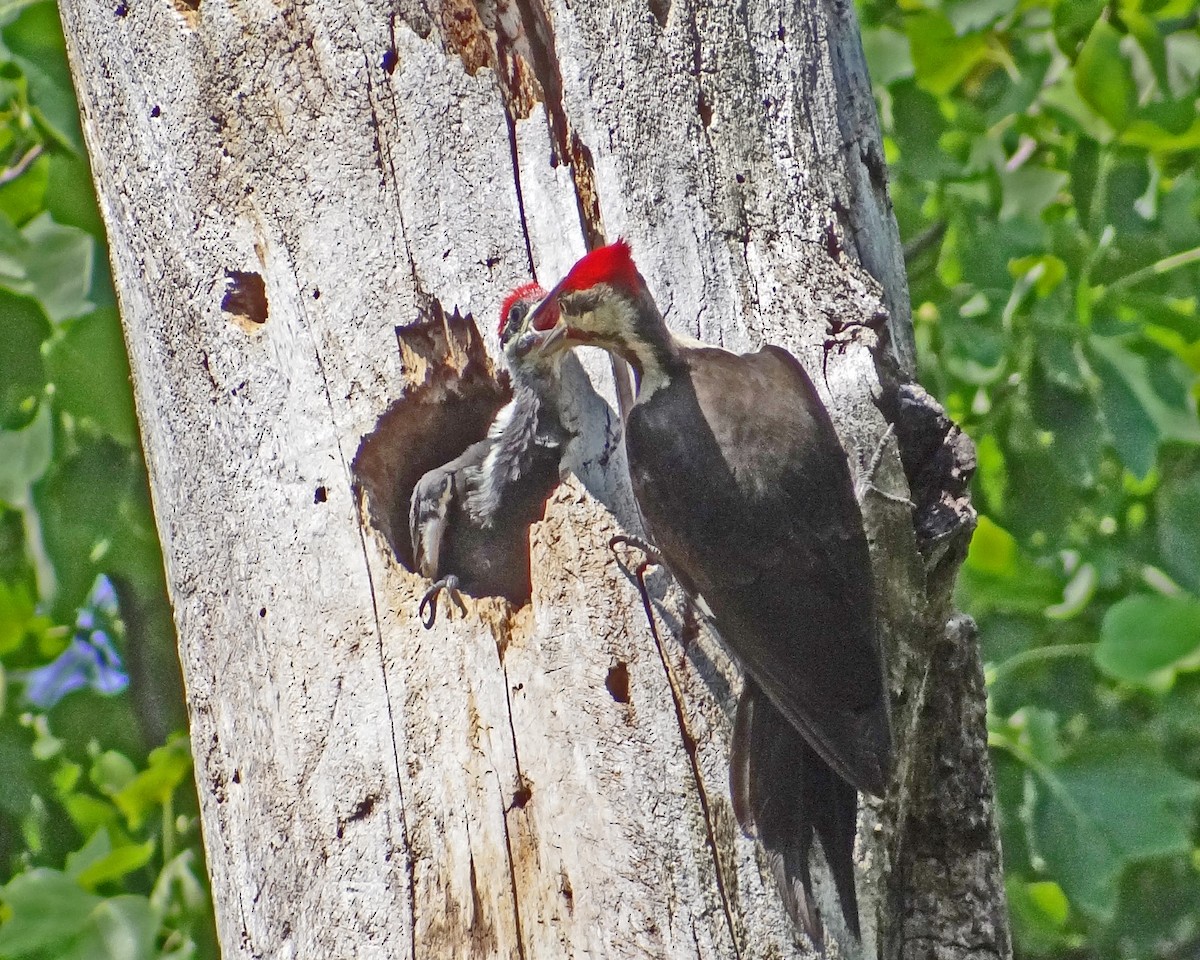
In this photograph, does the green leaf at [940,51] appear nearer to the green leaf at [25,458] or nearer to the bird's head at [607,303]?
the bird's head at [607,303]

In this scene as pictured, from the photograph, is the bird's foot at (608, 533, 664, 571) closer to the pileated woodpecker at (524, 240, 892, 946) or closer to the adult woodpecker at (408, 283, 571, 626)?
the pileated woodpecker at (524, 240, 892, 946)

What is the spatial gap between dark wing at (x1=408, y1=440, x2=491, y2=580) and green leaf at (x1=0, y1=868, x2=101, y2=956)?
2.90ft

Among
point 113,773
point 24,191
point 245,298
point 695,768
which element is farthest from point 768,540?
point 24,191

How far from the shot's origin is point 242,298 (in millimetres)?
2000

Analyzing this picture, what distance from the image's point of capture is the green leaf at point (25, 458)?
259 centimetres

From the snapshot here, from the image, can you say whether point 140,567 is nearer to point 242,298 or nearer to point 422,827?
point 242,298

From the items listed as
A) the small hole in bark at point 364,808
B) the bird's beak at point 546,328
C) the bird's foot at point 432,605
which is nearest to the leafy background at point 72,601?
the small hole in bark at point 364,808

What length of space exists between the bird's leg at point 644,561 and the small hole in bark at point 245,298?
66 cm

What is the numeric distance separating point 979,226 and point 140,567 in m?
1.94

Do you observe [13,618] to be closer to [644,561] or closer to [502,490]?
[502,490]

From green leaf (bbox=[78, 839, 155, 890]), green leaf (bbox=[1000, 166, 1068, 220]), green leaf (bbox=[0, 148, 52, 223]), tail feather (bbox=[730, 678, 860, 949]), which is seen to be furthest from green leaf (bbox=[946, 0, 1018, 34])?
green leaf (bbox=[78, 839, 155, 890])

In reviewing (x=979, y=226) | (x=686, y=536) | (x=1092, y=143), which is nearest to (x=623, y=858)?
(x=686, y=536)

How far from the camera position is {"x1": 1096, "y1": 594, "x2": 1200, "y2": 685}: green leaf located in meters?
2.49

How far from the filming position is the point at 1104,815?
2396mm
